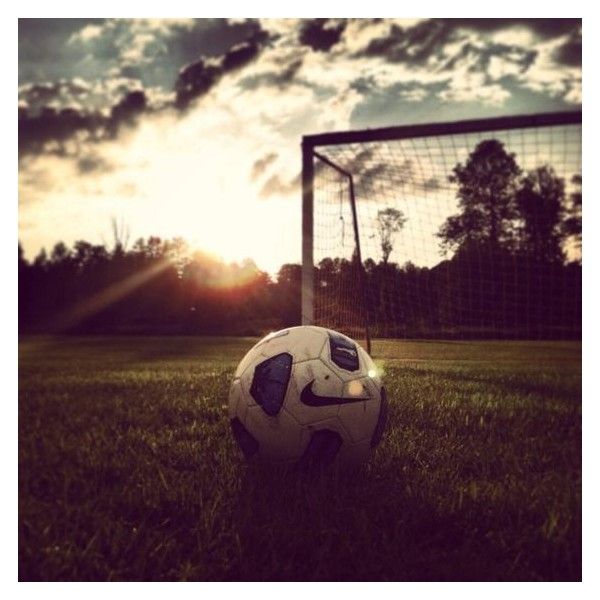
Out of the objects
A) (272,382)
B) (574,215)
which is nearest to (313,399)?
(272,382)

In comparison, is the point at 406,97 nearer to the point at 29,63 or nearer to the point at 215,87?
the point at 215,87

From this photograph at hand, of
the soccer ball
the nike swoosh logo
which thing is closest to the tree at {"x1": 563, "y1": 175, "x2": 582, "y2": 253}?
the soccer ball

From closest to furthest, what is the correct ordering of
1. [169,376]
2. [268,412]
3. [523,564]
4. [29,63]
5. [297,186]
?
[523,564], [268,412], [29,63], [297,186], [169,376]

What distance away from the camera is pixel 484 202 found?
5.74 meters

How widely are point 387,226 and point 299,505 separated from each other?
375 centimetres

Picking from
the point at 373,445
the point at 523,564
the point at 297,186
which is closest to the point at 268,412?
the point at 373,445

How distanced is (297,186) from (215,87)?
0.98 meters

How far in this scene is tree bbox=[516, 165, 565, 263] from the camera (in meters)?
4.97

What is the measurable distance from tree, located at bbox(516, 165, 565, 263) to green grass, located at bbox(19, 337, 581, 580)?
207 cm

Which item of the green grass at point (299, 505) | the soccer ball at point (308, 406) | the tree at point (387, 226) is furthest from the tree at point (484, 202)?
the soccer ball at point (308, 406)

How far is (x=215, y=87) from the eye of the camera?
12.7 ft

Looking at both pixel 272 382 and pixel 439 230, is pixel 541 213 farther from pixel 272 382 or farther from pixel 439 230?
pixel 272 382

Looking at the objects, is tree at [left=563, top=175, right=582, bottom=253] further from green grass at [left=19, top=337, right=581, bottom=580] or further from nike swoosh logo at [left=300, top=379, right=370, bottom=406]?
nike swoosh logo at [left=300, top=379, right=370, bottom=406]

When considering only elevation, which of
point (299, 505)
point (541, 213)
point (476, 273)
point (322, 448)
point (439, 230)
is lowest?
point (299, 505)
